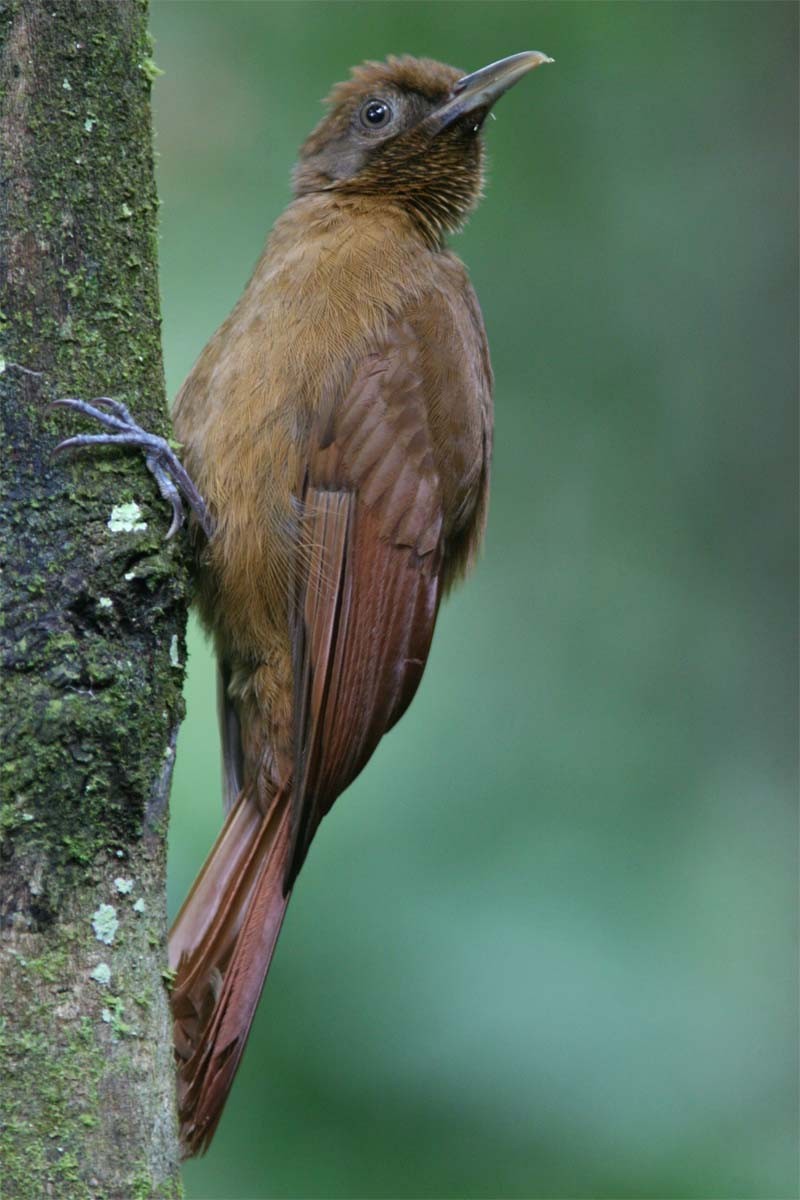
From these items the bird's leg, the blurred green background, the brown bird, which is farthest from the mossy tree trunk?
the blurred green background

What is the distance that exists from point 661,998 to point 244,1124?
101 centimetres

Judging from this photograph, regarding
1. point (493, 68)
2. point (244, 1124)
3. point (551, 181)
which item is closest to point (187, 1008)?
point (244, 1124)

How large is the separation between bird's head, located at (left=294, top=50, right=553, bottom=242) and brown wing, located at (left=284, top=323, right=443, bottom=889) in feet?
1.82

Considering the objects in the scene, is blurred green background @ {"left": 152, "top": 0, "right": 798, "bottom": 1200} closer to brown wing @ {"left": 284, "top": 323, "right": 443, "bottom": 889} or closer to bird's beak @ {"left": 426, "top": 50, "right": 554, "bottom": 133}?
brown wing @ {"left": 284, "top": 323, "right": 443, "bottom": 889}

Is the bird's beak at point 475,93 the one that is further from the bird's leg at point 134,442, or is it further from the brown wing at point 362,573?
the bird's leg at point 134,442

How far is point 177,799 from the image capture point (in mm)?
3115

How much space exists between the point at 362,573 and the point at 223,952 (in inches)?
30.9

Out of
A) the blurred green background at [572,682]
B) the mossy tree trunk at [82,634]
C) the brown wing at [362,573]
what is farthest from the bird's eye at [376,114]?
the mossy tree trunk at [82,634]

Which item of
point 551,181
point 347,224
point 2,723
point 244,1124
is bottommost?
point 244,1124

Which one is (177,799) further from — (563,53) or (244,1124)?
(563,53)

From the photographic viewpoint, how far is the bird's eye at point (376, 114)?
351 cm

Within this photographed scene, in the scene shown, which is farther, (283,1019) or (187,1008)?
(283,1019)

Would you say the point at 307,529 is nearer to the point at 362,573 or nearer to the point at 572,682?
the point at 362,573

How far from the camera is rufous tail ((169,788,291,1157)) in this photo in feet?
8.36
